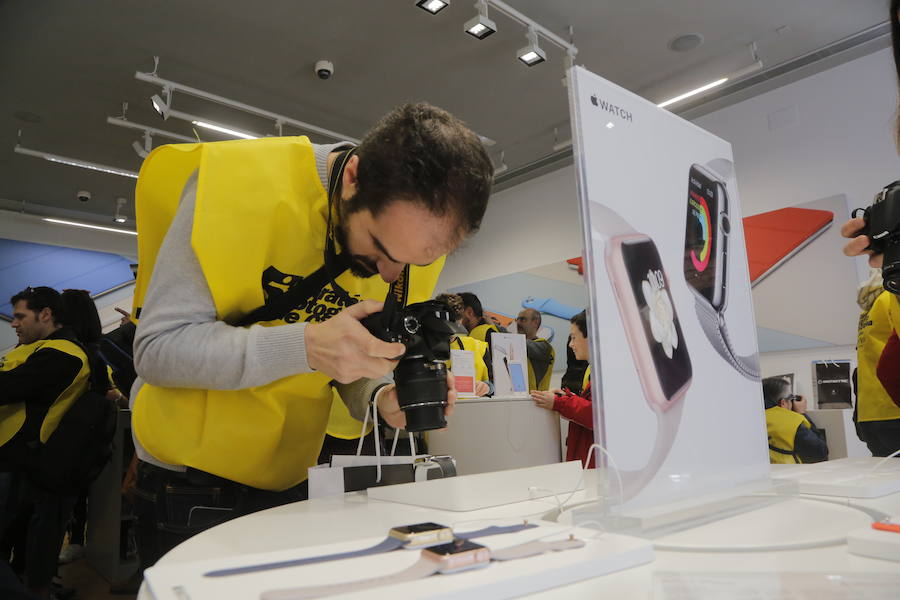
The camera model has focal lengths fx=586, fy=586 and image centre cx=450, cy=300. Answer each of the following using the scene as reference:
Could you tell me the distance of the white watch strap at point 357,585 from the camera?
15.7 inches

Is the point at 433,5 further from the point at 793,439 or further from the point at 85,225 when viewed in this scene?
the point at 85,225

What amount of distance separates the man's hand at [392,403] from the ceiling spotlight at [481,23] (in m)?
2.96

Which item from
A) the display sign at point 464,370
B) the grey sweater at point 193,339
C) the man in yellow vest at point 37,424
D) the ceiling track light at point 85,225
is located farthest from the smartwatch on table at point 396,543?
the ceiling track light at point 85,225

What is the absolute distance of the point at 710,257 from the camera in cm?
87

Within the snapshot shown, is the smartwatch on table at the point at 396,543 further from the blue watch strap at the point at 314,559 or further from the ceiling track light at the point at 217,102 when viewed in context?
the ceiling track light at the point at 217,102

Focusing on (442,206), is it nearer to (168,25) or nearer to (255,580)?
(255,580)

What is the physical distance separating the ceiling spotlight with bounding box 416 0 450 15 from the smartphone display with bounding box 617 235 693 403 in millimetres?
3173

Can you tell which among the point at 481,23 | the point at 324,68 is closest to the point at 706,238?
the point at 481,23

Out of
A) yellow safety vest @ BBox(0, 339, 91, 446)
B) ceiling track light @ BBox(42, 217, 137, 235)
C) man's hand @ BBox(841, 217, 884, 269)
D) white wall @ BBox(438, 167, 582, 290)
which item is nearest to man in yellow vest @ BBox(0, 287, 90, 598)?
yellow safety vest @ BBox(0, 339, 91, 446)

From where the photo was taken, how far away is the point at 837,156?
13.6 ft

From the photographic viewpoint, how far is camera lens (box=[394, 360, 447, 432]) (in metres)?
0.91

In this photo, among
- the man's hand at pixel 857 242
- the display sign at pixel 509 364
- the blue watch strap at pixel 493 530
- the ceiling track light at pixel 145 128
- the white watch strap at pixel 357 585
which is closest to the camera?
the white watch strap at pixel 357 585

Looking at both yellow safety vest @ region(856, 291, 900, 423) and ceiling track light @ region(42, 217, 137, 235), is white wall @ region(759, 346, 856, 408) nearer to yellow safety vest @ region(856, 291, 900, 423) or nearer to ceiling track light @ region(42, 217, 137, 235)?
yellow safety vest @ region(856, 291, 900, 423)

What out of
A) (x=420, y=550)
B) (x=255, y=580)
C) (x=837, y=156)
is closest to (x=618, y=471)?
(x=420, y=550)
